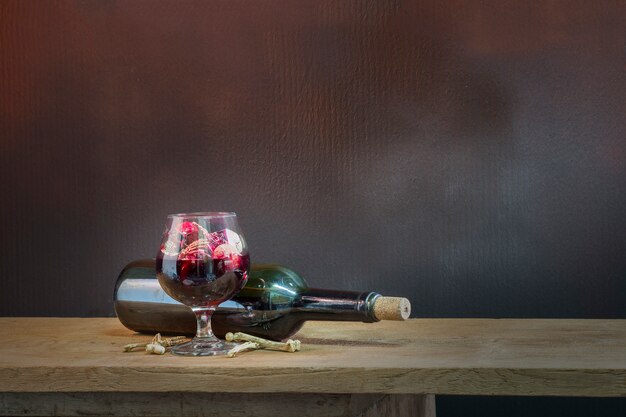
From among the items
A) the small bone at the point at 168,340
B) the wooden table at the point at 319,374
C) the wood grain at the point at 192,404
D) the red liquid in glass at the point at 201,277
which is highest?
the red liquid in glass at the point at 201,277

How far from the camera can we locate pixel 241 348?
142 centimetres

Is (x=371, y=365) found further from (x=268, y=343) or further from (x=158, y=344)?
(x=158, y=344)

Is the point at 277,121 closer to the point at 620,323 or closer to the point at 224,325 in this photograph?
the point at 224,325

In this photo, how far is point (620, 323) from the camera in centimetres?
161

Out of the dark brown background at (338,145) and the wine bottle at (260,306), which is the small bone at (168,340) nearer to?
the wine bottle at (260,306)

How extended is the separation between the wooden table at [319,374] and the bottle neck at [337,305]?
0.05 m

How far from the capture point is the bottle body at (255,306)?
1.46 m

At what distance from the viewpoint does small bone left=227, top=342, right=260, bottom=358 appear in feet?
4.60

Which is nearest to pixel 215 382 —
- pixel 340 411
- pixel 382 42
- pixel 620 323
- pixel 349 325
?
pixel 340 411

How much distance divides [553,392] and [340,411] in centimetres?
30

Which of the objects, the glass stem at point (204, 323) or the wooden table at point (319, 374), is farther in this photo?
the glass stem at point (204, 323)

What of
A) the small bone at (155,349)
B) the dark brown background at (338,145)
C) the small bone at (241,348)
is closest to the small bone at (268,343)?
the small bone at (241,348)

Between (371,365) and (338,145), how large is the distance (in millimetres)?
911

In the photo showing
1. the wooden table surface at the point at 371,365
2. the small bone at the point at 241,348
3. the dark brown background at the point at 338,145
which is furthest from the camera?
the dark brown background at the point at 338,145
